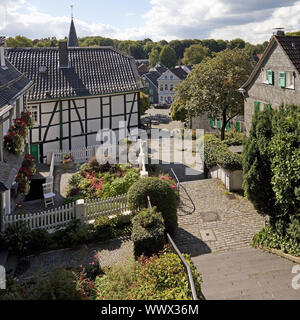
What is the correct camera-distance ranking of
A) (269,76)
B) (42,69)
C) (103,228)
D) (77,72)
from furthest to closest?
(77,72)
(42,69)
(269,76)
(103,228)

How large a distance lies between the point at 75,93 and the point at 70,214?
1242 cm

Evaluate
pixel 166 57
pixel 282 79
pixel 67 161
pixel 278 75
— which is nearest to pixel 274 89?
pixel 278 75

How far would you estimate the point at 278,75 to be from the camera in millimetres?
21172

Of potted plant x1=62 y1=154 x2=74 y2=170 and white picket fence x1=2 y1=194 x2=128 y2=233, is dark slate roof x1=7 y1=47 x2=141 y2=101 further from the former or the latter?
white picket fence x1=2 y1=194 x2=128 y2=233

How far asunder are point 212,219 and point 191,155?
1453 cm

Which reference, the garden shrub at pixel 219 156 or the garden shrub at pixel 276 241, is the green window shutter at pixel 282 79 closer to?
the garden shrub at pixel 219 156

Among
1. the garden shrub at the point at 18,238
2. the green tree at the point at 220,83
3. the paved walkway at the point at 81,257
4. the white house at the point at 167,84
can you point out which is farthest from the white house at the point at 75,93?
the white house at the point at 167,84

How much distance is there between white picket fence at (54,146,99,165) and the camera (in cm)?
2166

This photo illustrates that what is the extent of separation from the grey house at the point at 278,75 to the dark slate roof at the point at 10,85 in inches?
548

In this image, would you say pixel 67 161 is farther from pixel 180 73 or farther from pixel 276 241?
pixel 180 73

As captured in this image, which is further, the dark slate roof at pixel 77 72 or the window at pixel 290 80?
the dark slate roof at pixel 77 72

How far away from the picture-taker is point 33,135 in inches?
870

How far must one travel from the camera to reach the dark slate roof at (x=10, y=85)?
12745 millimetres
